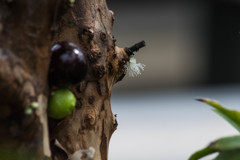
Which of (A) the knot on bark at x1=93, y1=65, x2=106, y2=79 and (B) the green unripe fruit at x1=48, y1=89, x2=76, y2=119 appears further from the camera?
(A) the knot on bark at x1=93, y1=65, x2=106, y2=79

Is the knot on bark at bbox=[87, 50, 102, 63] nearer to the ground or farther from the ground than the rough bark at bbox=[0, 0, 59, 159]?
farther from the ground

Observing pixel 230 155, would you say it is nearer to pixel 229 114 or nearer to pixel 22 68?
pixel 229 114

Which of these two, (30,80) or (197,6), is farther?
(197,6)

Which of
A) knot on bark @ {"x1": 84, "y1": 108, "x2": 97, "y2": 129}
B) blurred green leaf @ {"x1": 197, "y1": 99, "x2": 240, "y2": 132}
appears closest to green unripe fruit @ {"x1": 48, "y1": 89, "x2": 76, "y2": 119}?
knot on bark @ {"x1": 84, "y1": 108, "x2": 97, "y2": 129}

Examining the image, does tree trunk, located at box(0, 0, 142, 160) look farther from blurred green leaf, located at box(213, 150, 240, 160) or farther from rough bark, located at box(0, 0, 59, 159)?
blurred green leaf, located at box(213, 150, 240, 160)

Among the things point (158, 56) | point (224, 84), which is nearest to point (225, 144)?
point (158, 56)

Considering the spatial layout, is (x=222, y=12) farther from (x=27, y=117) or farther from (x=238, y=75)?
Answer: (x=27, y=117)

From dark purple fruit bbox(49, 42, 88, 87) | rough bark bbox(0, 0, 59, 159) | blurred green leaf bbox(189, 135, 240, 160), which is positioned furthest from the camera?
blurred green leaf bbox(189, 135, 240, 160)
